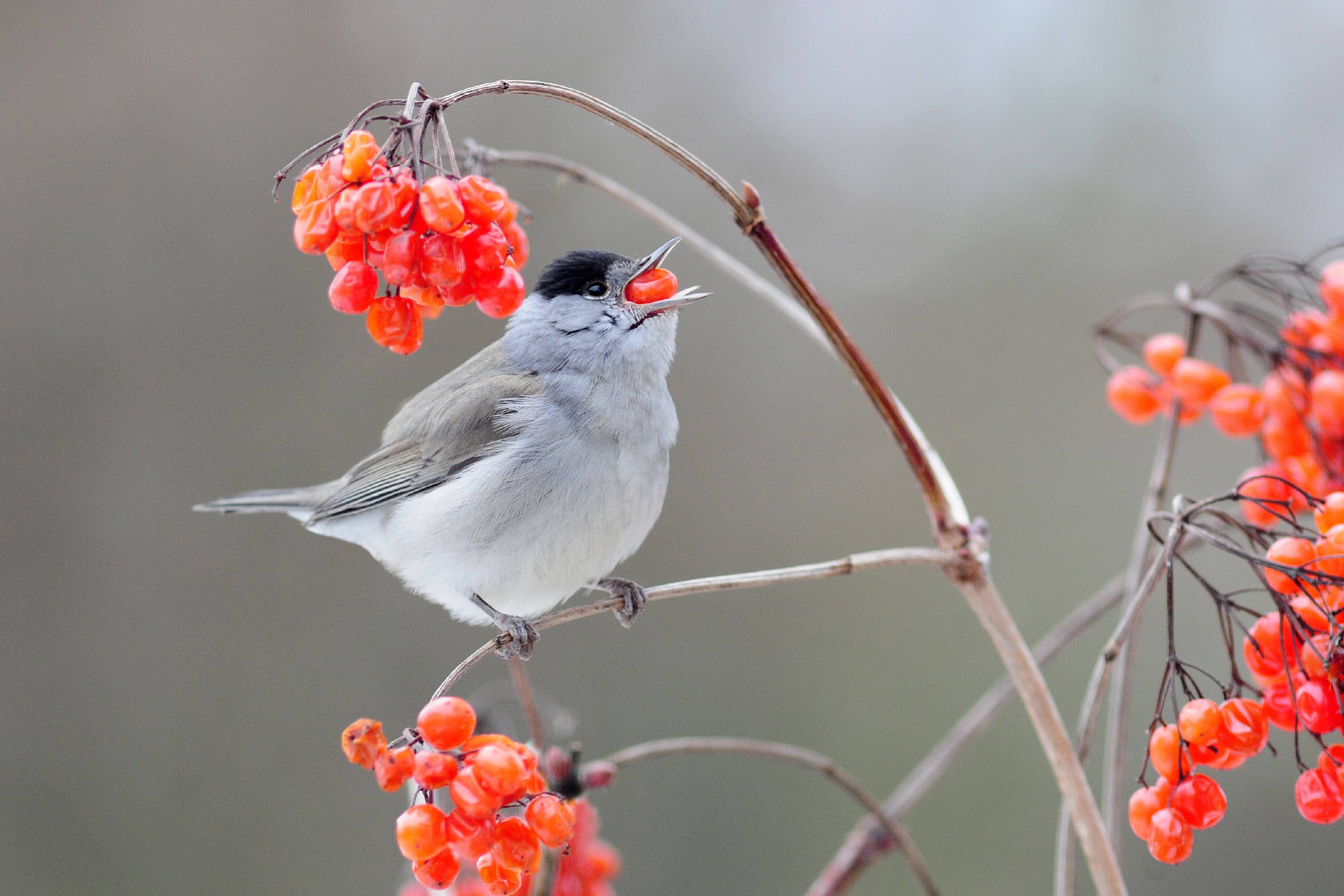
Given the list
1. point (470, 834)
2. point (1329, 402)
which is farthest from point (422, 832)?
point (1329, 402)

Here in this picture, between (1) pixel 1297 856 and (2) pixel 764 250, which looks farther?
(1) pixel 1297 856

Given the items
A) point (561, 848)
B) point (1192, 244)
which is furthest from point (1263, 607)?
point (561, 848)

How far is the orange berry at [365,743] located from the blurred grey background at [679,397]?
2.81 m

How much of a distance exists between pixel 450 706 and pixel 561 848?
0.33 m

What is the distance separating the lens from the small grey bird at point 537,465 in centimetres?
195

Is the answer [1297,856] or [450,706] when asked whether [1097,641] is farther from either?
[450,706]

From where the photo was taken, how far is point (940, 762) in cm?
155

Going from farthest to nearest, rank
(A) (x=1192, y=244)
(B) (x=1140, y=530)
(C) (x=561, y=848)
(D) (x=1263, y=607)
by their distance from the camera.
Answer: (A) (x=1192, y=244) → (D) (x=1263, y=607) → (B) (x=1140, y=530) → (C) (x=561, y=848)

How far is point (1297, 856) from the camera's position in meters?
4.02

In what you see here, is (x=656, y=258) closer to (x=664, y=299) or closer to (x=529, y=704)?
(x=664, y=299)

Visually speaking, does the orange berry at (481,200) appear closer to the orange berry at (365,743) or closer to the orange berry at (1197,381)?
the orange berry at (365,743)

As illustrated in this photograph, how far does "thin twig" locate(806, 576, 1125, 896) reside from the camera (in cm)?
151

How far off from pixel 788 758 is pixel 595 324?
1.00 meters

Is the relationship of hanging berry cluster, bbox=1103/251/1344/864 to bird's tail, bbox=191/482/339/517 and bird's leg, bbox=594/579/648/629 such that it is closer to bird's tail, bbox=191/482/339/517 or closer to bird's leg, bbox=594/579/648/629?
bird's leg, bbox=594/579/648/629
